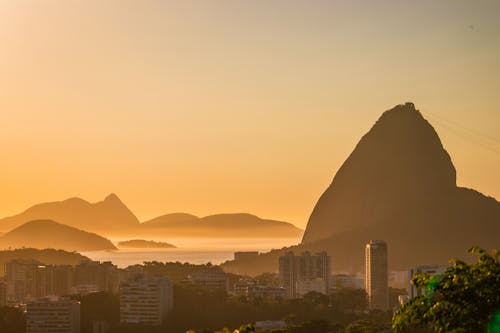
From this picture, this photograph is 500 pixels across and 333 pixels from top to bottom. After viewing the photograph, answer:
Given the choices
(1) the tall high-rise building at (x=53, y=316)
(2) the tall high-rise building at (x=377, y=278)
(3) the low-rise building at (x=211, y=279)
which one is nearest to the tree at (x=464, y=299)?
(1) the tall high-rise building at (x=53, y=316)

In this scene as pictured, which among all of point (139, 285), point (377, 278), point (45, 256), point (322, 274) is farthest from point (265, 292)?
point (45, 256)

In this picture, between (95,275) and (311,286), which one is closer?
(95,275)

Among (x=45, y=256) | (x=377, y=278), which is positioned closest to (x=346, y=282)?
(x=377, y=278)

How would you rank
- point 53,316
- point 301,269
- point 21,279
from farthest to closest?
point 301,269, point 21,279, point 53,316

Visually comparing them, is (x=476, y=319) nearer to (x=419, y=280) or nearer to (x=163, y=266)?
(x=419, y=280)

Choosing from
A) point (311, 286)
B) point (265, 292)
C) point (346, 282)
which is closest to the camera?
point (265, 292)

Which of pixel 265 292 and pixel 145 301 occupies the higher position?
pixel 265 292

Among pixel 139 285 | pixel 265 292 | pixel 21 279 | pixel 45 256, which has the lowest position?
pixel 265 292

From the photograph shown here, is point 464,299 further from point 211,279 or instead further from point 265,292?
point 211,279
